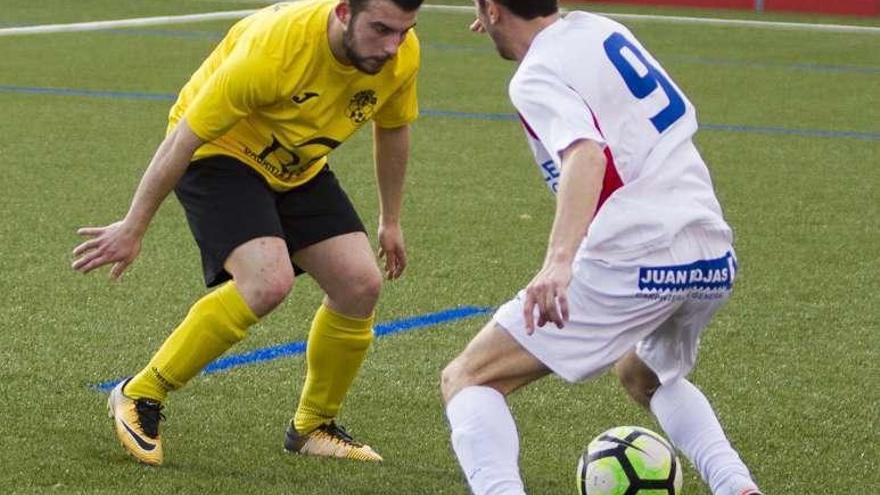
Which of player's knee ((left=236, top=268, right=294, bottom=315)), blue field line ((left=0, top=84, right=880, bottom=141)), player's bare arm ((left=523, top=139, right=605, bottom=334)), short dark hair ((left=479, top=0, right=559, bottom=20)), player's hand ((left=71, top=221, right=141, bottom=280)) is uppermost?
short dark hair ((left=479, top=0, right=559, bottom=20))

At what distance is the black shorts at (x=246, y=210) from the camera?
16.5 ft

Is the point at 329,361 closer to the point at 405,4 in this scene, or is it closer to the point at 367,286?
the point at 367,286

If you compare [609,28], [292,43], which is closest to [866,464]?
[609,28]

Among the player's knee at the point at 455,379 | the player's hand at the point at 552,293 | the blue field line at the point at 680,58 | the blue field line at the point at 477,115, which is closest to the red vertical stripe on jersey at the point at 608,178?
the player's hand at the point at 552,293

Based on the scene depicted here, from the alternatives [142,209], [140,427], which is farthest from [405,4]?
[140,427]

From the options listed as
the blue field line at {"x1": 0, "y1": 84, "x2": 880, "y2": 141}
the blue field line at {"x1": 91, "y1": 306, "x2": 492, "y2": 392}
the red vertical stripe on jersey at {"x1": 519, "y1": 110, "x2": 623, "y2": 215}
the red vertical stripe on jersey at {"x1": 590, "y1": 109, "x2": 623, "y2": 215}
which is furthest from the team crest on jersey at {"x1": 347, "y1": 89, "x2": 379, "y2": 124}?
the blue field line at {"x1": 0, "y1": 84, "x2": 880, "y2": 141}

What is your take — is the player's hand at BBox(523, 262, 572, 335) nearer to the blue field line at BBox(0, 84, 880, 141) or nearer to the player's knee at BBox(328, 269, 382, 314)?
the player's knee at BBox(328, 269, 382, 314)

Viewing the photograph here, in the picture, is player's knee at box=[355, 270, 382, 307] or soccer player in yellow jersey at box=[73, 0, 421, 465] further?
player's knee at box=[355, 270, 382, 307]

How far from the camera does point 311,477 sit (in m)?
5.05

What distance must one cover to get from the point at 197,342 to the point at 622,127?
5.17 ft

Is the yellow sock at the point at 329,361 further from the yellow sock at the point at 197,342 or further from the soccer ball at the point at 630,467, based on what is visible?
the soccer ball at the point at 630,467

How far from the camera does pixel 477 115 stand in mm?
13477

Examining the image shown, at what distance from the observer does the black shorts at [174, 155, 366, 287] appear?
5035 millimetres

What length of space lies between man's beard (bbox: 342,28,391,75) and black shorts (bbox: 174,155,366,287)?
1.73 ft
